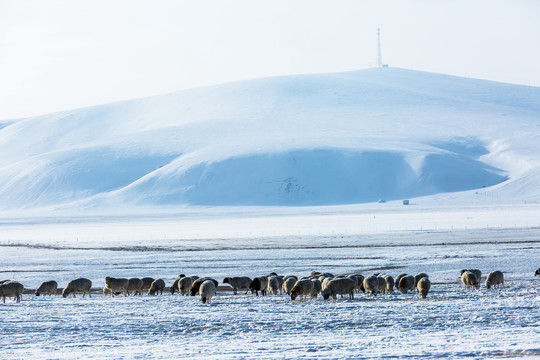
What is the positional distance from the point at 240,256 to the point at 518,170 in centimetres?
10319

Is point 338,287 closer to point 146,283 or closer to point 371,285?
point 371,285

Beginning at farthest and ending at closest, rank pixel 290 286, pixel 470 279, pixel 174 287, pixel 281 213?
pixel 281 213
pixel 174 287
pixel 290 286
pixel 470 279

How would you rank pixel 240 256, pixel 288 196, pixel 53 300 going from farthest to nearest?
pixel 288 196 → pixel 240 256 → pixel 53 300

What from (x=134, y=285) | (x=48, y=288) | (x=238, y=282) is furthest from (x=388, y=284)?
(x=48, y=288)

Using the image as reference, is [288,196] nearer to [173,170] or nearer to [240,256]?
[173,170]

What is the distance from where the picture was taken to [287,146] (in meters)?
134

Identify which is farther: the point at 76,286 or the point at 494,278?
the point at 76,286

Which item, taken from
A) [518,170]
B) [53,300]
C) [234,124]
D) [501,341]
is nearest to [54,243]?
[53,300]

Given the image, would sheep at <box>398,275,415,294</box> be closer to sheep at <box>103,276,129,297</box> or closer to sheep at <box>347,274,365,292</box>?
sheep at <box>347,274,365,292</box>

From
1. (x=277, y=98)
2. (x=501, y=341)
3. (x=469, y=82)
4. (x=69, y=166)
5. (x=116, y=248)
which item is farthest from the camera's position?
(x=469, y=82)

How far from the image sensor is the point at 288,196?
11988cm

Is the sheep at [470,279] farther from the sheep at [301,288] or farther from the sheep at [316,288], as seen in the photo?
the sheep at [301,288]

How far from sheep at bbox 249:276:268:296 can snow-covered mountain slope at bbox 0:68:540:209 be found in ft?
283

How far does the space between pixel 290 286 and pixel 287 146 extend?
376 ft
